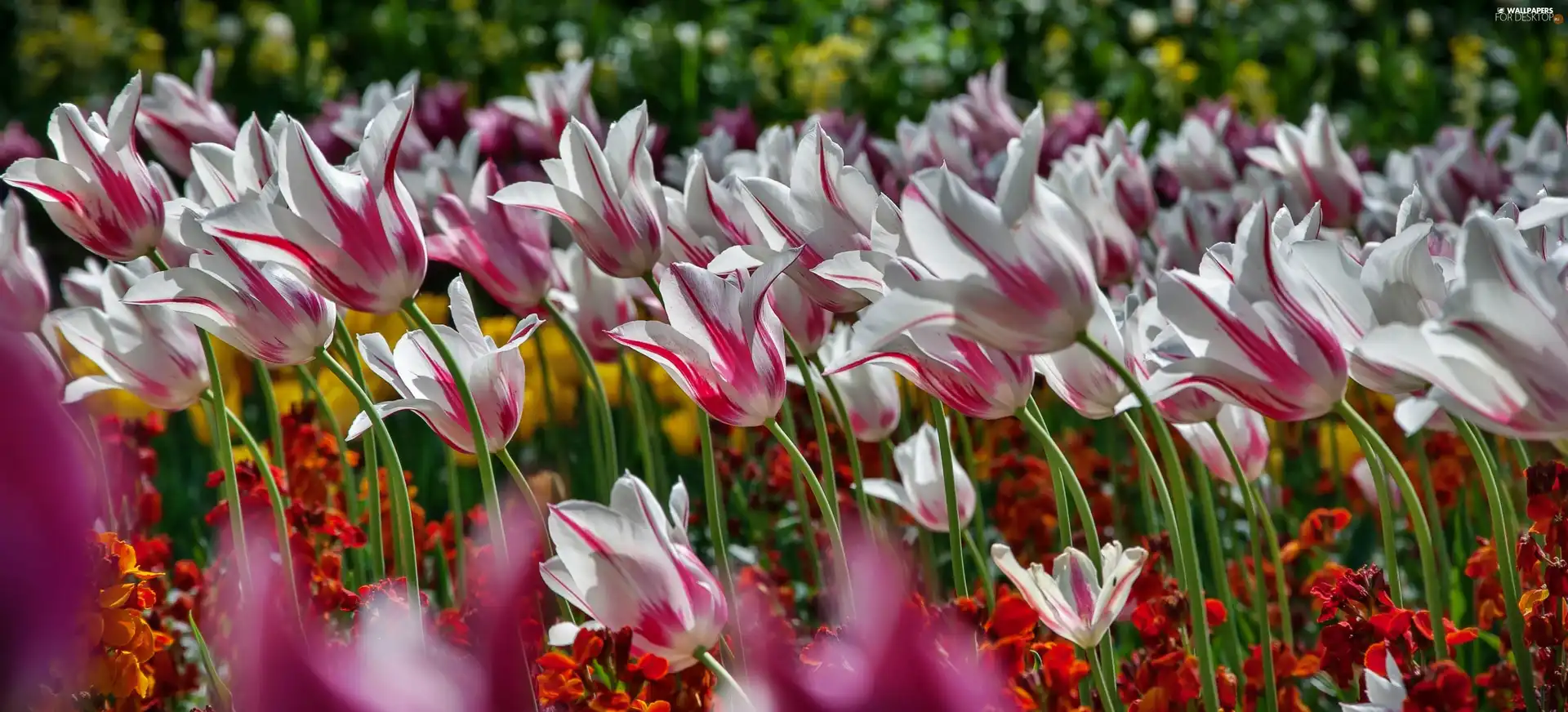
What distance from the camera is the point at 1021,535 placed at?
1946 millimetres

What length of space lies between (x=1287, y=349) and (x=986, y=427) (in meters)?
1.59

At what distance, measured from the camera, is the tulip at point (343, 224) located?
1.08m

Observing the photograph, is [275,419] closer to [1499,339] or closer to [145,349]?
[145,349]

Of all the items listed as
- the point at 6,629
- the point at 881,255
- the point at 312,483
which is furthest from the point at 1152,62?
the point at 6,629

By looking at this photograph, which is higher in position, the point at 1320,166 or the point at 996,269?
the point at 996,269

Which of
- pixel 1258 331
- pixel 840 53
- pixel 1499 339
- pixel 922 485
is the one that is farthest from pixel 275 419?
pixel 840 53

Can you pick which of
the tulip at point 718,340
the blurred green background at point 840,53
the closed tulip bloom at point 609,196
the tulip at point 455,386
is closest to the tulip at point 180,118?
the closed tulip bloom at point 609,196

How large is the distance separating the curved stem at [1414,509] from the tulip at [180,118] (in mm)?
1935

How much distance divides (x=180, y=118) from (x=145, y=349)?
3.40 ft

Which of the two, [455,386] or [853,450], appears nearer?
[455,386]

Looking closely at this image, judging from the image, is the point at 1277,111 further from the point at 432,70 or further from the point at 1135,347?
the point at 1135,347

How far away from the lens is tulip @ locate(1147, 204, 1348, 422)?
85cm

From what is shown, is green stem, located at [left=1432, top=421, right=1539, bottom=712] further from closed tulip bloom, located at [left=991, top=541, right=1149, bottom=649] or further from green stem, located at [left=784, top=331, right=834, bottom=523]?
green stem, located at [left=784, top=331, right=834, bottom=523]

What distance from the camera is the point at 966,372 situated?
1.05 m
